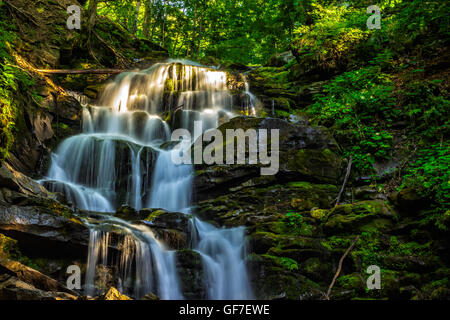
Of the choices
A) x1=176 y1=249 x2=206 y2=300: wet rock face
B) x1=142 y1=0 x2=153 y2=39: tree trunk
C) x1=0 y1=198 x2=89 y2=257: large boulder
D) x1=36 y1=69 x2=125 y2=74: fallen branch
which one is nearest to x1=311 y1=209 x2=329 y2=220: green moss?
x1=176 y1=249 x2=206 y2=300: wet rock face

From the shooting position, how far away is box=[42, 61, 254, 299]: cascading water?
17.2 feet

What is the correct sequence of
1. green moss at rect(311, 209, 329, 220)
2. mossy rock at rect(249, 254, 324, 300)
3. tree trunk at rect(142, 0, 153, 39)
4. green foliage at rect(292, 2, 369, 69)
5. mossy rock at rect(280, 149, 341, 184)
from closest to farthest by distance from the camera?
mossy rock at rect(249, 254, 324, 300), green moss at rect(311, 209, 329, 220), mossy rock at rect(280, 149, 341, 184), green foliage at rect(292, 2, 369, 69), tree trunk at rect(142, 0, 153, 39)

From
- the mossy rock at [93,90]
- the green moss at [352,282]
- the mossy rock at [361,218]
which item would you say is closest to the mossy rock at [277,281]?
the green moss at [352,282]

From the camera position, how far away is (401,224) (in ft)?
18.5

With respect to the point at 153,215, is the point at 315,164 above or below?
above

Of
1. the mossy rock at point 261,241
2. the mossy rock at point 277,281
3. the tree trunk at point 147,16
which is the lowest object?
the mossy rock at point 277,281

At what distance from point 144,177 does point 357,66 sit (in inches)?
317

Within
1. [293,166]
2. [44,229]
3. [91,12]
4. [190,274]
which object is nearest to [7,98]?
[44,229]

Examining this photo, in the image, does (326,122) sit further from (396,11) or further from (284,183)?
(396,11)

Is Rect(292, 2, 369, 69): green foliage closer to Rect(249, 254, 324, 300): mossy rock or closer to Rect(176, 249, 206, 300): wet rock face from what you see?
Rect(249, 254, 324, 300): mossy rock

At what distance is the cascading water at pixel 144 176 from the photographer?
5.25m

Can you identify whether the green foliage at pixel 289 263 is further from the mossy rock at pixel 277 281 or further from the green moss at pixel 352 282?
the green moss at pixel 352 282

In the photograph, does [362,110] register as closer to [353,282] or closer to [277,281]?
[353,282]

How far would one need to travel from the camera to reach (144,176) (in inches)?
337
